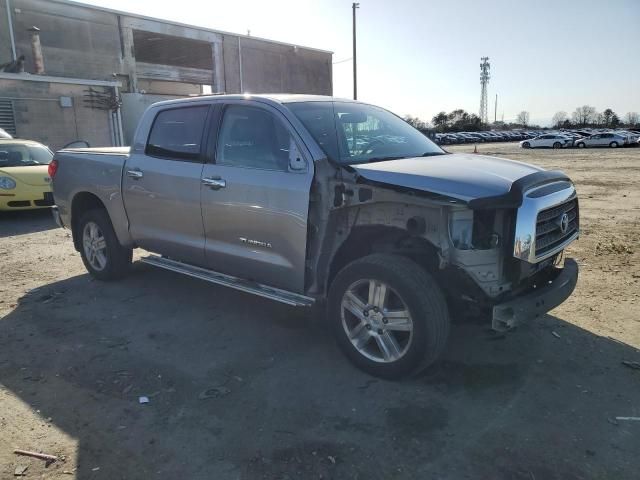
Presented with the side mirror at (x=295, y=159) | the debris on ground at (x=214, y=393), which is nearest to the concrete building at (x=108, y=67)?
the side mirror at (x=295, y=159)

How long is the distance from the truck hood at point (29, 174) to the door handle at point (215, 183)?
676 centimetres

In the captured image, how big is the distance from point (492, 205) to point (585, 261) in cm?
399

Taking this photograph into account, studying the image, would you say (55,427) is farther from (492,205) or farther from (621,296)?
(621,296)

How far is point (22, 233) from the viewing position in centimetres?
876

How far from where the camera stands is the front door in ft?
12.5

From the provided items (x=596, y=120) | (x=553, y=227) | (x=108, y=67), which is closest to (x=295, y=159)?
(x=553, y=227)

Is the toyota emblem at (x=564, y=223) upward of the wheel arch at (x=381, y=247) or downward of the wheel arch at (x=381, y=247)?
upward

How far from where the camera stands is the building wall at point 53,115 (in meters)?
18.6

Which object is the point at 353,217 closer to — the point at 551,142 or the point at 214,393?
the point at 214,393

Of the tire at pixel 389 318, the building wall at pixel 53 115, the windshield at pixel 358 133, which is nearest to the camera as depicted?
the tire at pixel 389 318

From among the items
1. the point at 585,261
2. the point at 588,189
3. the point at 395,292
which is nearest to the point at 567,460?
the point at 395,292

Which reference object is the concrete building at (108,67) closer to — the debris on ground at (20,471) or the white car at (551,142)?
the debris on ground at (20,471)

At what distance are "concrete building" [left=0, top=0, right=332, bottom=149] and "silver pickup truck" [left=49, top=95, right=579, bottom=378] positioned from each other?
17.4m

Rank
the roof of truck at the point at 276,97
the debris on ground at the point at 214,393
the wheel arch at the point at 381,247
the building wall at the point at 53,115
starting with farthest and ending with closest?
the building wall at the point at 53,115
the roof of truck at the point at 276,97
the wheel arch at the point at 381,247
the debris on ground at the point at 214,393
